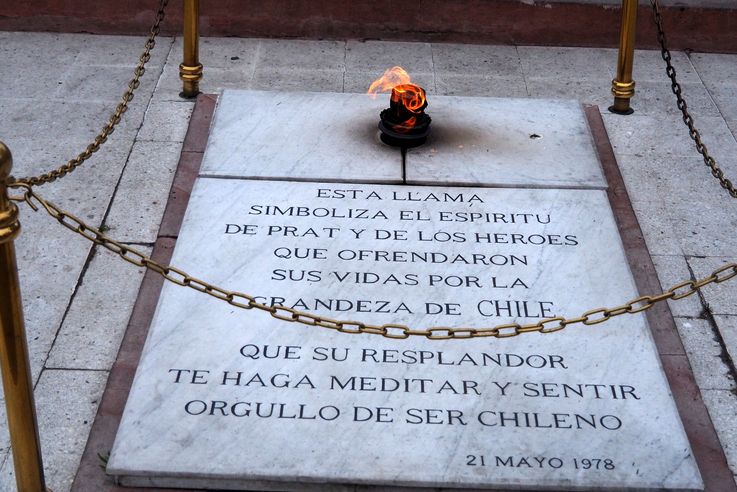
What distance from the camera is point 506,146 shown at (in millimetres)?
6137

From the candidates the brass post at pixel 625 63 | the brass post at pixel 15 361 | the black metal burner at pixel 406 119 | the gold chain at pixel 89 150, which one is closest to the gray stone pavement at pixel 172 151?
the brass post at pixel 625 63

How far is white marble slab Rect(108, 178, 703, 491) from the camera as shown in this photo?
3957 millimetres

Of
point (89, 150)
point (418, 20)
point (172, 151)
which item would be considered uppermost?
point (89, 150)

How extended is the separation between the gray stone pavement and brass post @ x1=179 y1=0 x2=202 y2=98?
12cm

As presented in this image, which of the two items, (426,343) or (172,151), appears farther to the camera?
(172,151)

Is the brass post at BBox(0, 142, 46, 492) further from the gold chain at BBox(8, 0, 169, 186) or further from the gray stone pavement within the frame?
the gray stone pavement

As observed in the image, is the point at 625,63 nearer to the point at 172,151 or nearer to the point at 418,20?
the point at 418,20

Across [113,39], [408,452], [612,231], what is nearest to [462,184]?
[612,231]

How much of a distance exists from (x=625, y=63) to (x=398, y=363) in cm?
330

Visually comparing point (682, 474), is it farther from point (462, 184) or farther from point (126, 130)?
Answer: point (126, 130)

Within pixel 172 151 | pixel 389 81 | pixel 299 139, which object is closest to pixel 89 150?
pixel 172 151

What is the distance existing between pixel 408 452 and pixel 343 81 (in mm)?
3892

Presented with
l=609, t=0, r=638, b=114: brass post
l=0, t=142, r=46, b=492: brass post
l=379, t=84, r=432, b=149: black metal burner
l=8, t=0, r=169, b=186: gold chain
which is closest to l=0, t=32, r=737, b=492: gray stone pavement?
l=609, t=0, r=638, b=114: brass post

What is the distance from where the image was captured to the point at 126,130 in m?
6.57
